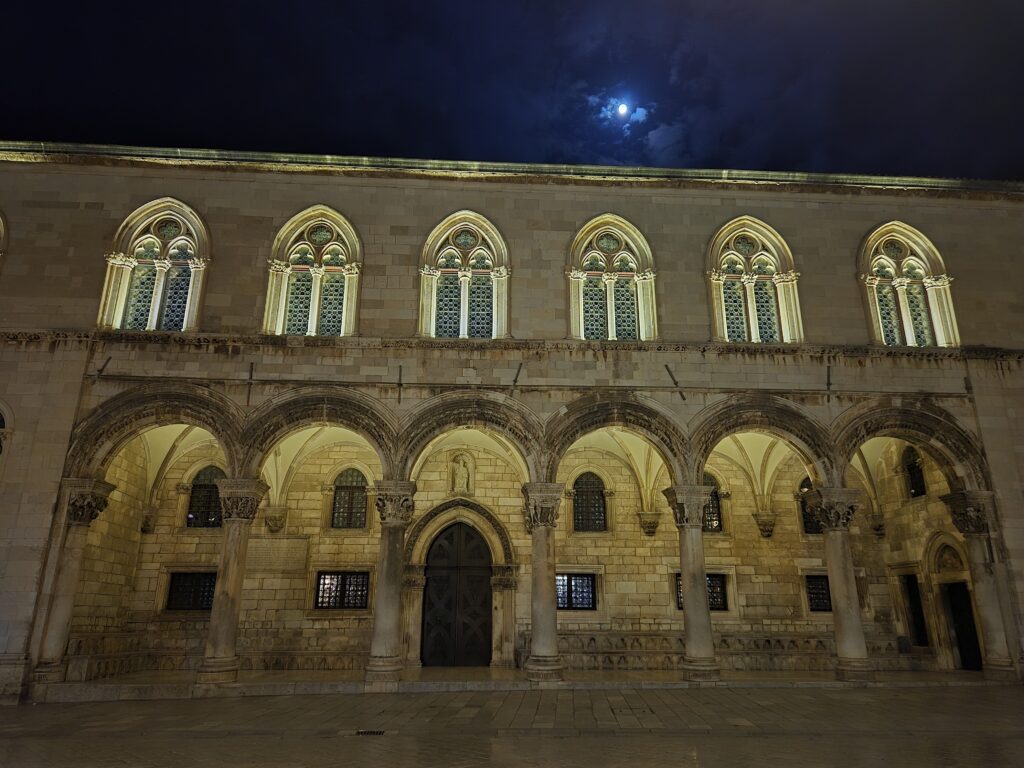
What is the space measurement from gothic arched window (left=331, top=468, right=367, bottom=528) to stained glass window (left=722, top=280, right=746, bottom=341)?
10054 mm

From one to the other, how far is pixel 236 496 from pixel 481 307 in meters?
6.76

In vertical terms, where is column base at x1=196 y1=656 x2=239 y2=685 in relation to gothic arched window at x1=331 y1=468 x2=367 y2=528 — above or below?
below

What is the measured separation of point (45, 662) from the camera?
12.7 metres

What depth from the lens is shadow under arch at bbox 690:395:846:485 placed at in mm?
14656

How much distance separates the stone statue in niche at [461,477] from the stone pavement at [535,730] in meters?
5.68

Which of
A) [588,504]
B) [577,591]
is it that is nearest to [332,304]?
[588,504]

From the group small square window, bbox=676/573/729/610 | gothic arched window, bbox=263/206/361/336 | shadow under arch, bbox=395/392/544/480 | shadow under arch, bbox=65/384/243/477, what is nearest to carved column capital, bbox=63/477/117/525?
shadow under arch, bbox=65/384/243/477

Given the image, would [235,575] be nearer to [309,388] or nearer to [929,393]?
[309,388]

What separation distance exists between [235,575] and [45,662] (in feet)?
11.7

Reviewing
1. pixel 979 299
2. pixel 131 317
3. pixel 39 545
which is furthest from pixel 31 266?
pixel 979 299

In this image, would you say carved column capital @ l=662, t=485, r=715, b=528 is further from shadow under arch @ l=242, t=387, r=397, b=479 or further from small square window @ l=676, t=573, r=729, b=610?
shadow under arch @ l=242, t=387, r=397, b=479

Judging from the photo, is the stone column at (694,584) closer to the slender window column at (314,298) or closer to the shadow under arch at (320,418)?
the shadow under arch at (320,418)

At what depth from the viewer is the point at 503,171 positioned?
1650 centimetres

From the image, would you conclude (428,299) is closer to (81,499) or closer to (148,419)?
(148,419)
